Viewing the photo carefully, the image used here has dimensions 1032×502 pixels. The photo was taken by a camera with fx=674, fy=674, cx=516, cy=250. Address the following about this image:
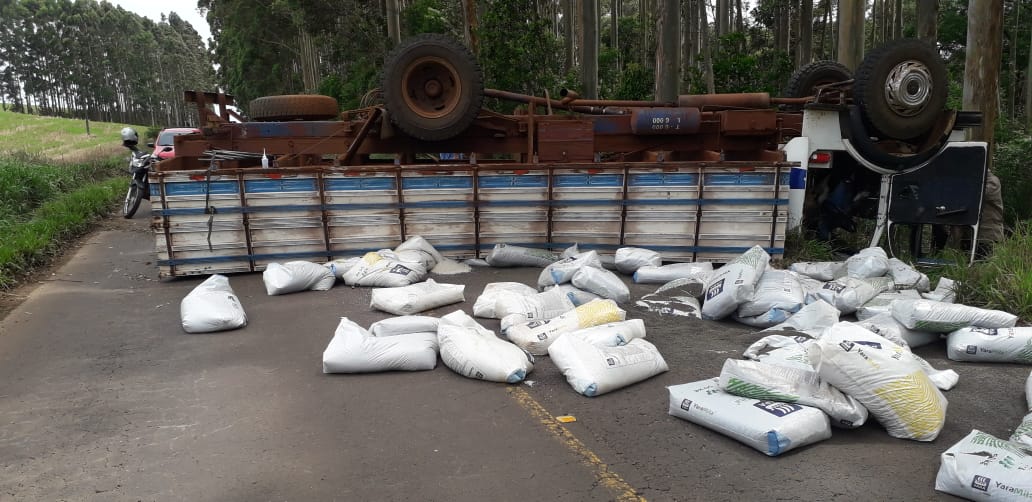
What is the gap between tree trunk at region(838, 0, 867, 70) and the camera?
1549 centimetres

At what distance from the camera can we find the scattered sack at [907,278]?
6.23m

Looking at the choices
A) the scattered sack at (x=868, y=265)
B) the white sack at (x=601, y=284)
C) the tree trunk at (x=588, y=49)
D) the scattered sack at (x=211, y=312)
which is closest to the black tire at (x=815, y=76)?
the scattered sack at (x=868, y=265)

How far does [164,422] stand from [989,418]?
4.72 m

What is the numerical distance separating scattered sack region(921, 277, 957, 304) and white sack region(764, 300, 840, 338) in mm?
1380

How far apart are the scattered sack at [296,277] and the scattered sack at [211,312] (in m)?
0.74

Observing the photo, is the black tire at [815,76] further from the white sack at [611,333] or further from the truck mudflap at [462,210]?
the white sack at [611,333]

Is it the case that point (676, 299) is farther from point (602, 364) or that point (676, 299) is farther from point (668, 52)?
point (668, 52)

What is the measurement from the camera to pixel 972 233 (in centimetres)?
767

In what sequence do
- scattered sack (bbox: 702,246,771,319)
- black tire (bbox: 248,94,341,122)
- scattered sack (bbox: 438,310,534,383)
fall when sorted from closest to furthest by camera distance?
scattered sack (bbox: 438,310,534,383) < scattered sack (bbox: 702,246,771,319) < black tire (bbox: 248,94,341,122)

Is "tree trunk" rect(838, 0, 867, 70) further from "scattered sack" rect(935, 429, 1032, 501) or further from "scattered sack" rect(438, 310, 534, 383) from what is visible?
"scattered sack" rect(935, 429, 1032, 501)

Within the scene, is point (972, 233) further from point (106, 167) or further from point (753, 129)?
→ point (106, 167)

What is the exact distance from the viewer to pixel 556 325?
16.6ft

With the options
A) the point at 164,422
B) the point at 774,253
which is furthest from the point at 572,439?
the point at 774,253

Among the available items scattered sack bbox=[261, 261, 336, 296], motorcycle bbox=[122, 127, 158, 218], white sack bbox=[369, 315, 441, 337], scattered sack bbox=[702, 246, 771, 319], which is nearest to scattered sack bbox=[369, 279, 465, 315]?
white sack bbox=[369, 315, 441, 337]
